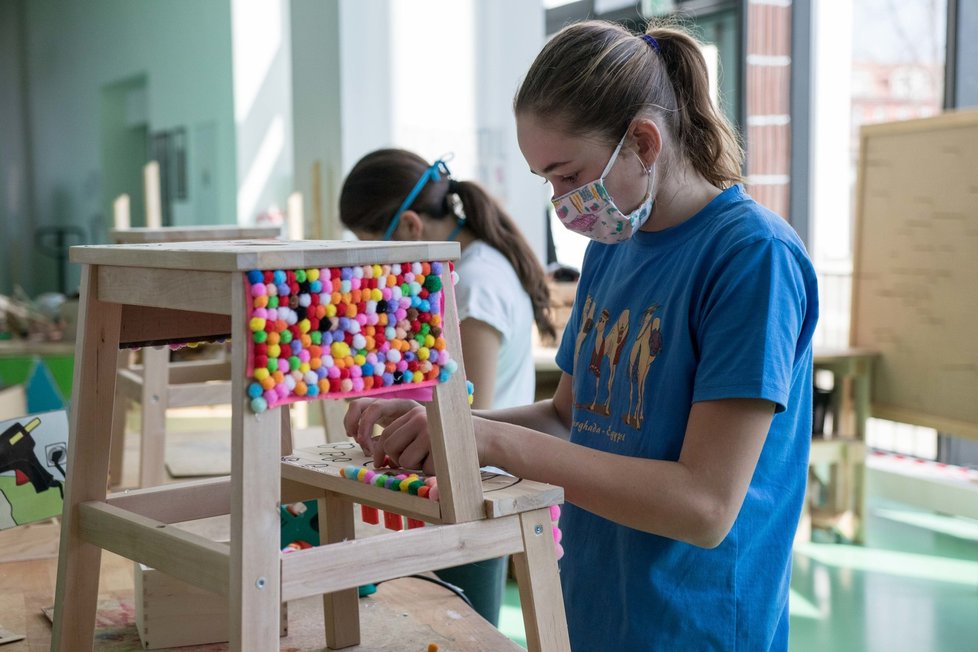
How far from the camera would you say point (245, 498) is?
800mm

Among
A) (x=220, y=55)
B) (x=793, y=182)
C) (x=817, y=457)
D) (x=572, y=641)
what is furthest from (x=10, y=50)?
(x=572, y=641)

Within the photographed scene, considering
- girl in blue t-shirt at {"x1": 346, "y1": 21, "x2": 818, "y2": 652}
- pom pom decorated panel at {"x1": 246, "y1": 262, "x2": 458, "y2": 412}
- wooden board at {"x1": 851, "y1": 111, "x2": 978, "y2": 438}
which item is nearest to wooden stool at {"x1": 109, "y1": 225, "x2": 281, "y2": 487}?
girl in blue t-shirt at {"x1": 346, "y1": 21, "x2": 818, "y2": 652}

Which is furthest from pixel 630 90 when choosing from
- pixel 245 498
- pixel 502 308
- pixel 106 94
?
pixel 106 94

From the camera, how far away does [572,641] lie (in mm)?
1220

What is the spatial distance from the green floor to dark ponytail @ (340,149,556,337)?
4.19 ft

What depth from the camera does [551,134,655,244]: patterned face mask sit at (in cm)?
113

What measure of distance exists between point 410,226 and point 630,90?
1.11 meters

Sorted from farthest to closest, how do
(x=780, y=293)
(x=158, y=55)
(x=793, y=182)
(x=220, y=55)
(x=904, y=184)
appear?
(x=158, y=55) → (x=220, y=55) → (x=793, y=182) → (x=904, y=184) → (x=780, y=293)

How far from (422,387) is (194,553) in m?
0.23

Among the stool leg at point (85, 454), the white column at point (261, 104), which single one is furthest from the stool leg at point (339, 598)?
the white column at point (261, 104)

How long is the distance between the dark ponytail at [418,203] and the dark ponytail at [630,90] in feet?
3.44

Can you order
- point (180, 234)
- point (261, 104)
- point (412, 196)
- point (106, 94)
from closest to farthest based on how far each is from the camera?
point (180, 234)
point (412, 196)
point (261, 104)
point (106, 94)

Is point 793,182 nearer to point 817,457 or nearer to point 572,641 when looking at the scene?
point 817,457

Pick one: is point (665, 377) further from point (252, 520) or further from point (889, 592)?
point (889, 592)
